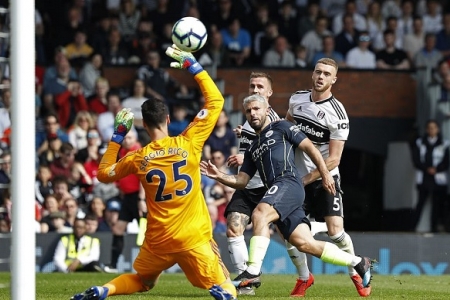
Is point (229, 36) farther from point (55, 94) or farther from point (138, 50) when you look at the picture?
point (55, 94)

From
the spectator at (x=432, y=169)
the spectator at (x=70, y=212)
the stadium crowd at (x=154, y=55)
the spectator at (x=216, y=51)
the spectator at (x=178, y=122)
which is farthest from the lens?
the spectator at (x=216, y=51)

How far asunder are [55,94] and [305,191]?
9.08 m

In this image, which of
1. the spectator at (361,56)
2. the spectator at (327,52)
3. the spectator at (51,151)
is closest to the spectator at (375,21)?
the spectator at (361,56)

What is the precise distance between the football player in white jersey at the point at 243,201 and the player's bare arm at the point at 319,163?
109 cm

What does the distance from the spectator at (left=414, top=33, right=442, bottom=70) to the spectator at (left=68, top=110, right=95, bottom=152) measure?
6853 millimetres

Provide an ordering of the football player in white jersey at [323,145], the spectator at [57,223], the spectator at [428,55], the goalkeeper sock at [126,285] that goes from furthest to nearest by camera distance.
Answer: the spectator at [428,55] → the spectator at [57,223] → the football player in white jersey at [323,145] → the goalkeeper sock at [126,285]

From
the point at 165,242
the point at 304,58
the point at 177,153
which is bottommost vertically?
the point at 165,242

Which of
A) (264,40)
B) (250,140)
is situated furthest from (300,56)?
(250,140)

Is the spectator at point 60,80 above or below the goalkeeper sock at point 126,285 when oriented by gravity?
above

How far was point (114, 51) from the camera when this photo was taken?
21000 mm

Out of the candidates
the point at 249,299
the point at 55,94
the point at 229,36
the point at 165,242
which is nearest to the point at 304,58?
the point at 229,36

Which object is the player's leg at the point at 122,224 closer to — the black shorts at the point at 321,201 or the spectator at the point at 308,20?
the black shorts at the point at 321,201

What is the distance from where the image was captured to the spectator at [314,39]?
864 inches

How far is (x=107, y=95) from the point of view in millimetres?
19812
